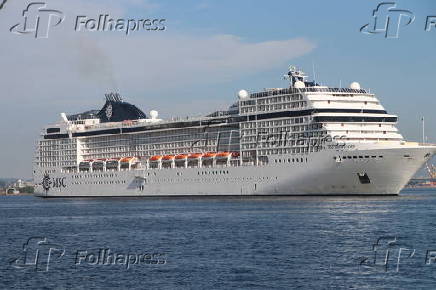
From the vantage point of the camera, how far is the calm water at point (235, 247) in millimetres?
31797

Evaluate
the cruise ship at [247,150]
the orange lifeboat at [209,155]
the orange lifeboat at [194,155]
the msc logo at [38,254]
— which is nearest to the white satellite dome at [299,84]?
the cruise ship at [247,150]

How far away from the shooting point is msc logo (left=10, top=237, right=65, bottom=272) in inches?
1445

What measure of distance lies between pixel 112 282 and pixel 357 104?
52.1 metres

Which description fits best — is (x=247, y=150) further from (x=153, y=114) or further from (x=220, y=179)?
(x=153, y=114)

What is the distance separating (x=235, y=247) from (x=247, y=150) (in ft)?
154

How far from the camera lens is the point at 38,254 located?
40.5 meters

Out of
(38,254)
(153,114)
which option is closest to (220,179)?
(153,114)

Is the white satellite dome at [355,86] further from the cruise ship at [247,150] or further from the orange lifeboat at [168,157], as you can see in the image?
the orange lifeboat at [168,157]

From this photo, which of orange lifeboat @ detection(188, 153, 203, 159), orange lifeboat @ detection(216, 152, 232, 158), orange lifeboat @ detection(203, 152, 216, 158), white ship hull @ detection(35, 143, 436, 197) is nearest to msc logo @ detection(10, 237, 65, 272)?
white ship hull @ detection(35, 143, 436, 197)

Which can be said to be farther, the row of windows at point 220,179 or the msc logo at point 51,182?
the msc logo at point 51,182

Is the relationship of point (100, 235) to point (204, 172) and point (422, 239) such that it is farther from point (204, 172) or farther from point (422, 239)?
point (204, 172)

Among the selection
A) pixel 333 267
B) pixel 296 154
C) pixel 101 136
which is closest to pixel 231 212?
pixel 296 154

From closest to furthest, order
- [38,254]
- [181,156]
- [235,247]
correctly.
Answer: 1. [235,247]
2. [38,254]
3. [181,156]

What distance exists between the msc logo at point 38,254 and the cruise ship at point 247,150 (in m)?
35.3
